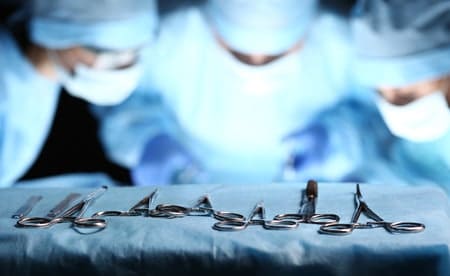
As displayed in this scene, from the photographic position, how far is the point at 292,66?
4.49 feet

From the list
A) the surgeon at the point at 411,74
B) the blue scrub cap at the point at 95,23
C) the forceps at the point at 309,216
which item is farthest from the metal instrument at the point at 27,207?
the surgeon at the point at 411,74

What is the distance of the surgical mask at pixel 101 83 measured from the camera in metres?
1.43

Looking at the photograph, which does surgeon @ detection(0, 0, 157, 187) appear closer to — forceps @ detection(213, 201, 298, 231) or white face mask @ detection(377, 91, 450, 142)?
white face mask @ detection(377, 91, 450, 142)

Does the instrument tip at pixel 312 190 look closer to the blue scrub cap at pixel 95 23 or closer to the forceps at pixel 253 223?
the forceps at pixel 253 223

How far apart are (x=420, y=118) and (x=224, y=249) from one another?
0.66 m

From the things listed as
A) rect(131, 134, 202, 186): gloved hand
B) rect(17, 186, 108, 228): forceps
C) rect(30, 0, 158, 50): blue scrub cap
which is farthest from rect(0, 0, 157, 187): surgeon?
rect(17, 186, 108, 228): forceps

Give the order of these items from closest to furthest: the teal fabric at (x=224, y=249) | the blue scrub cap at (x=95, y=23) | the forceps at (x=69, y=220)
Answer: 1. the teal fabric at (x=224, y=249)
2. the forceps at (x=69, y=220)
3. the blue scrub cap at (x=95, y=23)

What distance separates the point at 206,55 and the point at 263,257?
0.69m

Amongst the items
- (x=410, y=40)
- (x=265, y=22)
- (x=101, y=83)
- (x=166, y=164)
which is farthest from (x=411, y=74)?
(x=101, y=83)

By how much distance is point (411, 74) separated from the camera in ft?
4.25

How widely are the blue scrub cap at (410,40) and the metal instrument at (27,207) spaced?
69 cm

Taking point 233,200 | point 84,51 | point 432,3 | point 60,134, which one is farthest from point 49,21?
point 432,3

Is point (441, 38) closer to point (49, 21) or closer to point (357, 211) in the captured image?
point (357, 211)

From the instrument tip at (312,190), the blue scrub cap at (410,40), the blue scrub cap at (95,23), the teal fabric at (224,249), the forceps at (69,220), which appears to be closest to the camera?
the teal fabric at (224,249)
